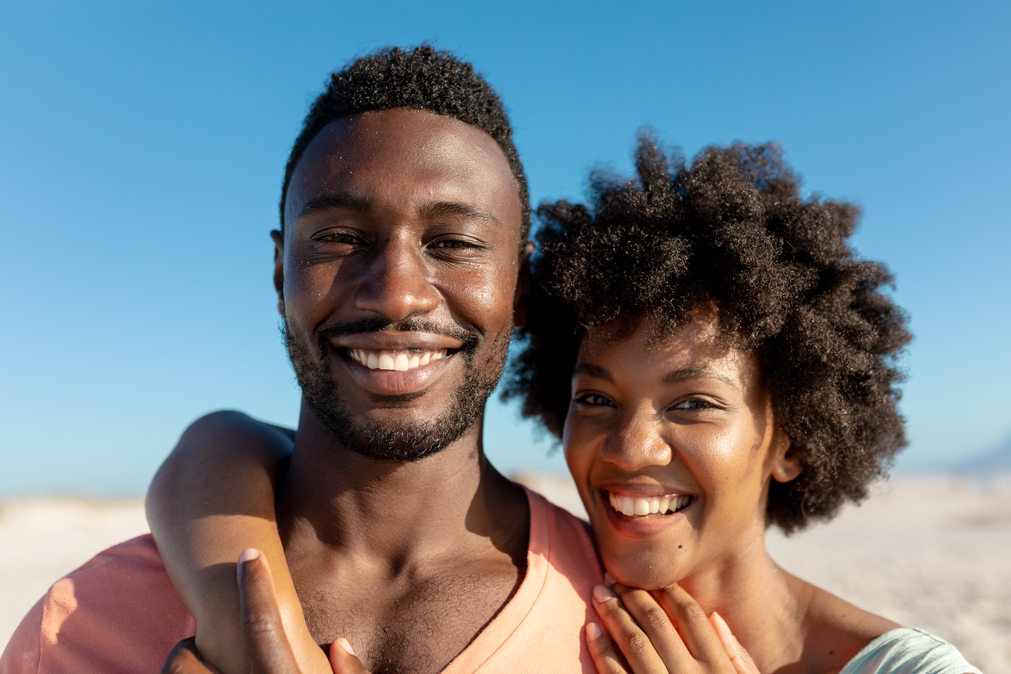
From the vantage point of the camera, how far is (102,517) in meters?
25.7

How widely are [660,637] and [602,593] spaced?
27 cm

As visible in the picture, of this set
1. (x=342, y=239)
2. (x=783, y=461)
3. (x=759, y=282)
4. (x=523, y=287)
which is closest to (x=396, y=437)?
(x=342, y=239)

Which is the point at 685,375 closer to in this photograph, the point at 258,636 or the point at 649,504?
the point at 649,504

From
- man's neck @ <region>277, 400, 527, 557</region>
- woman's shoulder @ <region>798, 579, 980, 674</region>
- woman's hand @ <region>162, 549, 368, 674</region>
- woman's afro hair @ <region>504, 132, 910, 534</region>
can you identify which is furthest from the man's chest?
woman's shoulder @ <region>798, 579, 980, 674</region>

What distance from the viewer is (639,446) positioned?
2.86 meters

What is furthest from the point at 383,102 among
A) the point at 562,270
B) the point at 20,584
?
the point at 20,584

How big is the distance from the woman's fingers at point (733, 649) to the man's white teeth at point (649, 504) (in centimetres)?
48

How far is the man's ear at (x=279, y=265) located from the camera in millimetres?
3133

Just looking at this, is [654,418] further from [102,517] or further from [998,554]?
[102,517]

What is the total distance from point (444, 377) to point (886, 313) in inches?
85.1

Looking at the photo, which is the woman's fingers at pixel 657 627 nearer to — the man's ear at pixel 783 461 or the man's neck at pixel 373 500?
the man's neck at pixel 373 500

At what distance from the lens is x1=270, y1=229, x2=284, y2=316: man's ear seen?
3133 mm

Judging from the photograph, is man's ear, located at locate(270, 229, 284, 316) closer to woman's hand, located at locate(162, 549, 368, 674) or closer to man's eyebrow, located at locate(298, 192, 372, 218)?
man's eyebrow, located at locate(298, 192, 372, 218)

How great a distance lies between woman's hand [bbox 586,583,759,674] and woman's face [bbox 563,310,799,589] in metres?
0.09
